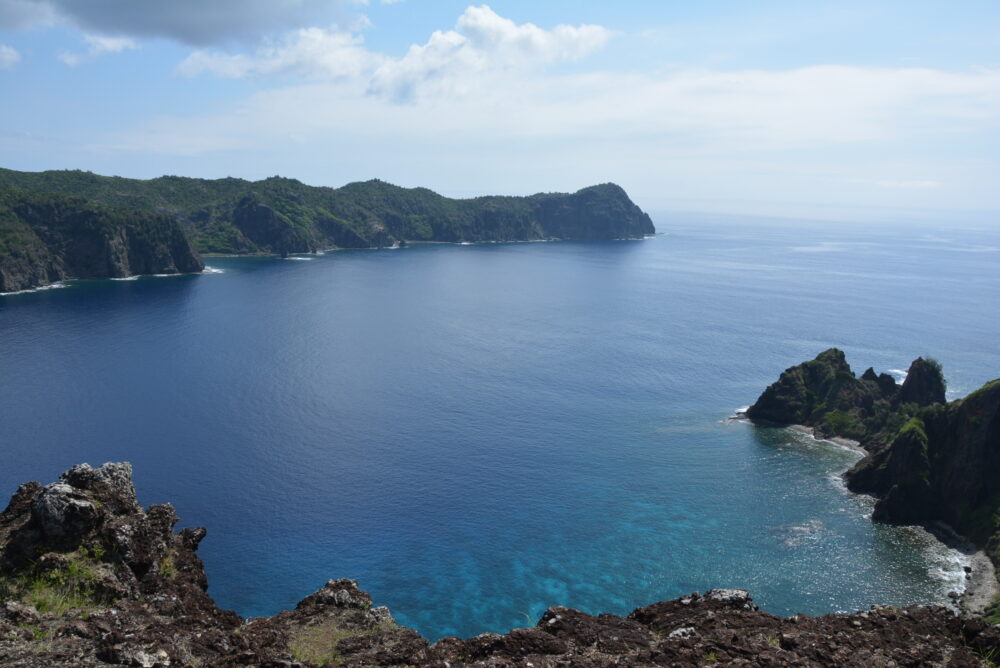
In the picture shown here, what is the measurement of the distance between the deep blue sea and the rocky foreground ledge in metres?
32.6

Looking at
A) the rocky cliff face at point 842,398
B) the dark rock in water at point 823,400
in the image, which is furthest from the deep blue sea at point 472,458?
the rocky cliff face at point 842,398

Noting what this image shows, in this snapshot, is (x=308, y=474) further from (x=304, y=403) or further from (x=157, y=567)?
(x=157, y=567)

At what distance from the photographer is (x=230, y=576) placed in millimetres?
64562

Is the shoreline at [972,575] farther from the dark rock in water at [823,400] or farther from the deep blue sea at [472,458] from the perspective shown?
the dark rock in water at [823,400]

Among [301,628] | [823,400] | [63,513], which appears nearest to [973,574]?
[823,400]

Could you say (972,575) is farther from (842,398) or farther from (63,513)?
(63,513)

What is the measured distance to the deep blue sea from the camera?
6706cm

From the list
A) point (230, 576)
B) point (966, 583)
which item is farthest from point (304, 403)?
point (966, 583)

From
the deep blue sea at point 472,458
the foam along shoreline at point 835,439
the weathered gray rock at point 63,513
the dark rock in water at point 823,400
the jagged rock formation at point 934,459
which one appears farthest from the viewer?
the dark rock in water at point 823,400

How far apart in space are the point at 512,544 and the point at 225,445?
1824 inches

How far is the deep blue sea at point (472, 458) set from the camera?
2640 inches

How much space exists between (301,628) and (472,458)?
66.2 m

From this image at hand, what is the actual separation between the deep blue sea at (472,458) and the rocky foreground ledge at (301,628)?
32602 millimetres

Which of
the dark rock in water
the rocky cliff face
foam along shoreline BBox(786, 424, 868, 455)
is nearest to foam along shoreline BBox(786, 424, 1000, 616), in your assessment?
foam along shoreline BBox(786, 424, 868, 455)
